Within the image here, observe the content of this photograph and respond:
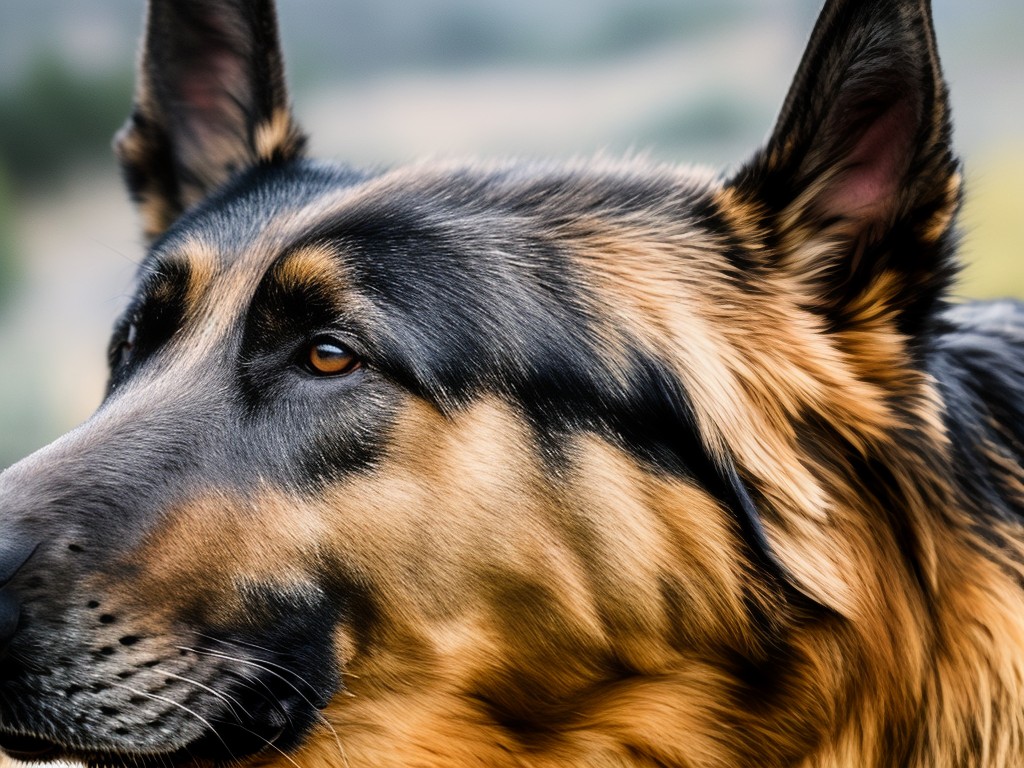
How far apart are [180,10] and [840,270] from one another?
2.34m

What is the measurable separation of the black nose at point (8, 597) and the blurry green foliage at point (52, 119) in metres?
5.42

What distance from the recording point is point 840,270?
280 centimetres

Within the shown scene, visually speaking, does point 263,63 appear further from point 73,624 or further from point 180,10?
point 73,624

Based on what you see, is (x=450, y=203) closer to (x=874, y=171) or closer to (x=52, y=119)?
(x=874, y=171)

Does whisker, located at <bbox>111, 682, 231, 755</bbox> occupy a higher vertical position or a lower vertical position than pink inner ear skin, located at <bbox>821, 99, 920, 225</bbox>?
lower

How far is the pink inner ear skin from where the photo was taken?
2596mm

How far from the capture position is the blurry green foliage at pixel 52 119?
715 centimetres

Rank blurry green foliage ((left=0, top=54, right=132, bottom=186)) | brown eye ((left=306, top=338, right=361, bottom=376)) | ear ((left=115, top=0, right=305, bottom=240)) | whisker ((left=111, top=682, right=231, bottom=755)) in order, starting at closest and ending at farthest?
whisker ((left=111, top=682, right=231, bottom=755)) → brown eye ((left=306, top=338, right=361, bottom=376)) → ear ((left=115, top=0, right=305, bottom=240)) → blurry green foliage ((left=0, top=54, right=132, bottom=186))

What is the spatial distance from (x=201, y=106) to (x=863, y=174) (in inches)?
91.4

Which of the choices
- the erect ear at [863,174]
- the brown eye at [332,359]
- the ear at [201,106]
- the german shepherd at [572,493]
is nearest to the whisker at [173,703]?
the german shepherd at [572,493]

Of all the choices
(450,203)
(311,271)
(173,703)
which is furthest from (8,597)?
(450,203)

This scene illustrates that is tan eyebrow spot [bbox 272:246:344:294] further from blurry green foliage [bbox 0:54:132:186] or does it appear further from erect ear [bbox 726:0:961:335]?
blurry green foliage [bbox 0:54:132:186]

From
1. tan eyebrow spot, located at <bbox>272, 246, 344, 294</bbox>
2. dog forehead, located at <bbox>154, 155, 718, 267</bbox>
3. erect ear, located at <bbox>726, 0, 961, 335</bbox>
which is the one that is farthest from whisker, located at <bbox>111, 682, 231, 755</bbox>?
erect ear, located at <bbox>726, 0, 961, 335</bbox>

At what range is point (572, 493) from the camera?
2.60 m
